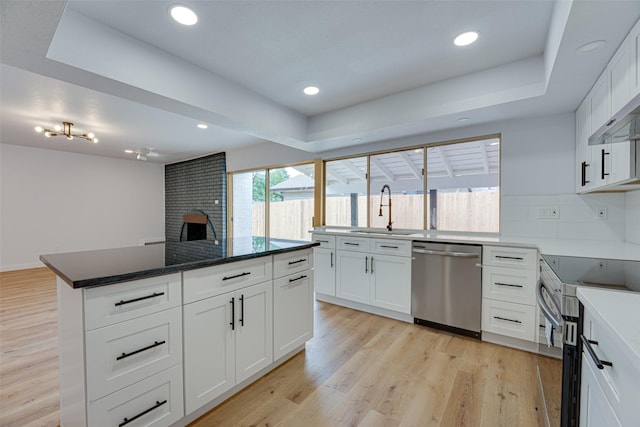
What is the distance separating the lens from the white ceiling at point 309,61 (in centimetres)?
170

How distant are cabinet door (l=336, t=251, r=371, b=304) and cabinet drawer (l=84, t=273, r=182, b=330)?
224cm

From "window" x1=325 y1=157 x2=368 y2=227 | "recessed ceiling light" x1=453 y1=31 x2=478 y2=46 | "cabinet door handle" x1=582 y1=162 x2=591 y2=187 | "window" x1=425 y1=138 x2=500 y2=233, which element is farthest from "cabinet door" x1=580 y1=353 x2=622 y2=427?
"window" x1=325 y1=157 x2=368 y2=227

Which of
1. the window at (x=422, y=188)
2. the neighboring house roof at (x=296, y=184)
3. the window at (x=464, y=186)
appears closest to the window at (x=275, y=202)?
the neighboring house roof at (x=296, y=184)

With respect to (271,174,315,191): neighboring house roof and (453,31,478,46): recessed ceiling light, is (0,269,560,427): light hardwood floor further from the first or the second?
(271,174,315,191): neighboring house roof

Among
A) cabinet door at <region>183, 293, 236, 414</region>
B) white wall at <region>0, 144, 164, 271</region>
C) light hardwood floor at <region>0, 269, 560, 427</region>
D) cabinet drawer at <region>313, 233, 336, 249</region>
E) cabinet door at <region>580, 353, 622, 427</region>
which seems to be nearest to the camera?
cabinet door at <region>580, 353, 622, 427</region>

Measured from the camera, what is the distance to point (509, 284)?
248 centimetres

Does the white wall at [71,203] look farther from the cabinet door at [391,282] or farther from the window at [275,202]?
the cabinet door at [391,282]

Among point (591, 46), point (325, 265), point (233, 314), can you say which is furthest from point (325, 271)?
point (591, 46)

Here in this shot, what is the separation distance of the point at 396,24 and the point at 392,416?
254 cm

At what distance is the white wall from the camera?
5.44 meters

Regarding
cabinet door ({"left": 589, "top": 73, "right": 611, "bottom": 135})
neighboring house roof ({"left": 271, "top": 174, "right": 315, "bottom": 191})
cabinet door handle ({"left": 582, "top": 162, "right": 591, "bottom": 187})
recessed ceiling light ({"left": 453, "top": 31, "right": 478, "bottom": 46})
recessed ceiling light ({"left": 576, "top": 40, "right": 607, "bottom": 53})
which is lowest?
cabinet door handle ({"left": 582, "top": 162, "right": 591, "bottom": 187})

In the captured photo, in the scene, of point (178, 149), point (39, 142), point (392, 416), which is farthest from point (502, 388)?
point (39, 142)

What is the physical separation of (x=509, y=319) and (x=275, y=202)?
3983mm

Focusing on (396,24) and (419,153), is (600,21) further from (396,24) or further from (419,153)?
(419,153)
